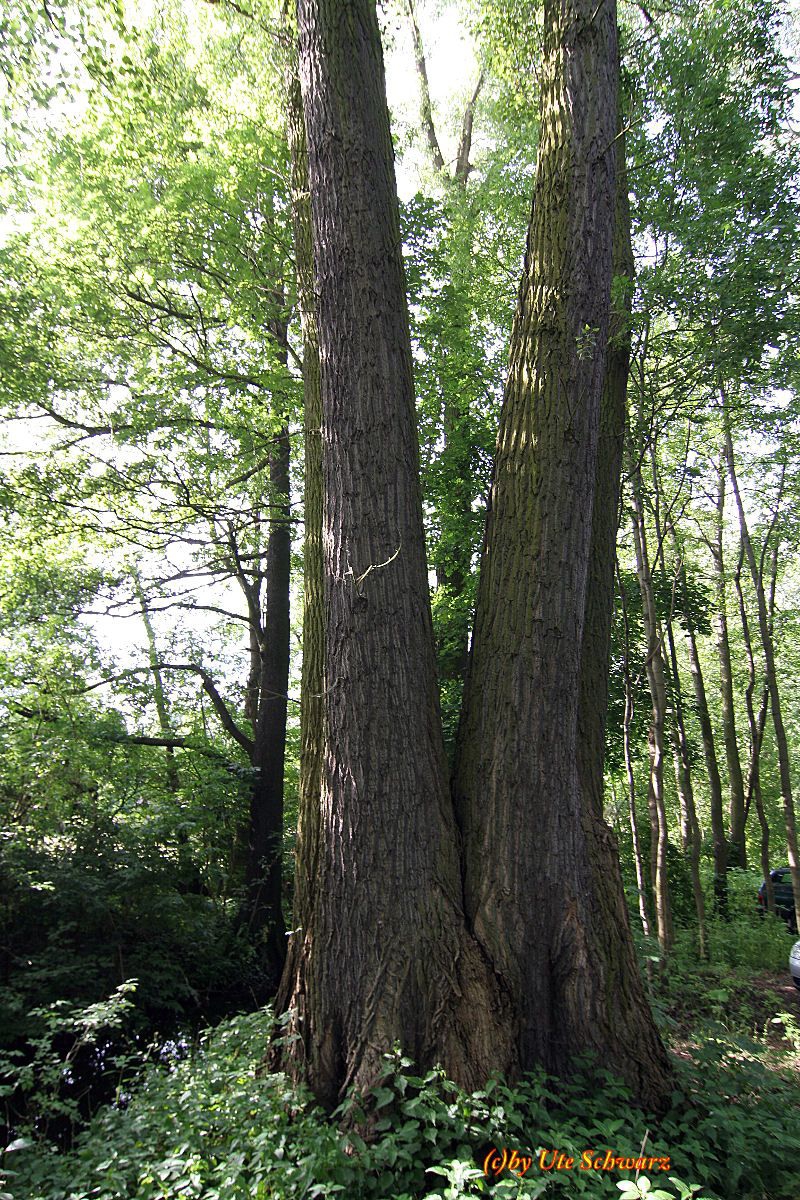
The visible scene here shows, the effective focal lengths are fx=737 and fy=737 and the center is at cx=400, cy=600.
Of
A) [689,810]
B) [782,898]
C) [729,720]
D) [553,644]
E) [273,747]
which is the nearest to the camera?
[553,644]

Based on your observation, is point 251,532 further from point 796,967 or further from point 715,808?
A: point 715,808

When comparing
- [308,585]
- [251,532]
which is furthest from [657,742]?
[251,532]

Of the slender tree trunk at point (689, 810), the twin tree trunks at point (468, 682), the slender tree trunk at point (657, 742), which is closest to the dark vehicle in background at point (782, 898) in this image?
the slender tree trunk at point (689, 810)

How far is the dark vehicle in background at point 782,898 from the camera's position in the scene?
35.2 feet

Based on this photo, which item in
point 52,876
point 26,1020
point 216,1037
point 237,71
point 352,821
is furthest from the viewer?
point 237,71

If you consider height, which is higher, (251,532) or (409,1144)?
(251,532)

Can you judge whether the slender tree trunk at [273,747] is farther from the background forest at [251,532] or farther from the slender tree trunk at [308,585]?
the slender tree trunk at [308,585]

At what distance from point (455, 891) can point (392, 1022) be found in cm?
59

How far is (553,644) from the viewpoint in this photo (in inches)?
142

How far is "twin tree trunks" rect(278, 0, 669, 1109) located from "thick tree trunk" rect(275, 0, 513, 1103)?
0.03 feet

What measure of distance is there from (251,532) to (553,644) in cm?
742

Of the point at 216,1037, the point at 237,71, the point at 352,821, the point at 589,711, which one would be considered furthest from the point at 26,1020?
the point at 237,71

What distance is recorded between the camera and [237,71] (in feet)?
24.6

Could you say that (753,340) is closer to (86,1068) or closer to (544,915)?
(544,915)
